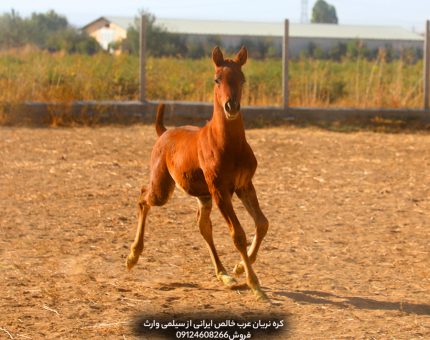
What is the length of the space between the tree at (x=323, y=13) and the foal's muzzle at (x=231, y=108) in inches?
3446

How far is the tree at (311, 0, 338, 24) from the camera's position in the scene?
308ft

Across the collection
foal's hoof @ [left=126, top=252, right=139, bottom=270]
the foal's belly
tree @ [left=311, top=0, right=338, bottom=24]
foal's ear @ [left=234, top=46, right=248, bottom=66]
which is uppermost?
tree @ [left=311, top=0, right=338, bottom=24]

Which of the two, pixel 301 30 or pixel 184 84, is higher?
pixel 301 30

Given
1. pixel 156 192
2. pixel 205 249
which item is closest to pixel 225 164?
pixel 156 192

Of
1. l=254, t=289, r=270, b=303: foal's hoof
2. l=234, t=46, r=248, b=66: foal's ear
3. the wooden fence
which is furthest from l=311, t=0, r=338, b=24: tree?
l=254, t=289, r=270, b=303: foal's hoof

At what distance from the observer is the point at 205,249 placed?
852 centimetres

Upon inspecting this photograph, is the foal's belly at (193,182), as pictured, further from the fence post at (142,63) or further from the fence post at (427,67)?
the fence post at (427,67)

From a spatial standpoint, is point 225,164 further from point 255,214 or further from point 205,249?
point 205,249

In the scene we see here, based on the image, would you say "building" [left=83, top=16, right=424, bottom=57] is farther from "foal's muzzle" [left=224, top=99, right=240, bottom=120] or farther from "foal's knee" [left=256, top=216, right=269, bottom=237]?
"foal's muzzle" [left=224, top=99, right=240, bottom=120]

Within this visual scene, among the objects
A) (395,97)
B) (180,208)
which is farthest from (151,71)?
(180,208)

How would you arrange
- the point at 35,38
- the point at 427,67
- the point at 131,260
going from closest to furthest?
the point at 131,260 < the point at 427,67 < the point at 35,38

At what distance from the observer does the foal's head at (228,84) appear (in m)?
6.46

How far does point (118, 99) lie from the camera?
750 inches

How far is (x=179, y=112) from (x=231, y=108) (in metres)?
11.7
